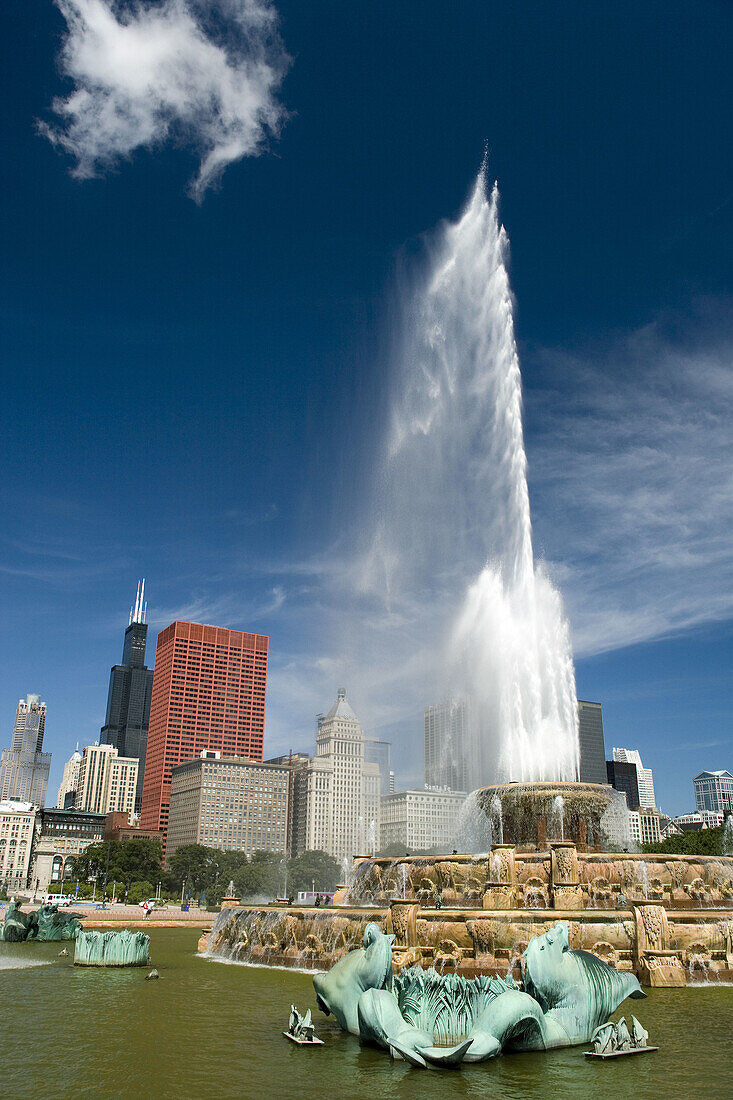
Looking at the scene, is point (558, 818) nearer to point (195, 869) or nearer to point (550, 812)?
point (550, 812)

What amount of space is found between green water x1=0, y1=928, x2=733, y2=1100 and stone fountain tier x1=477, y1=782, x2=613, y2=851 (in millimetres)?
15285

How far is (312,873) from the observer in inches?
6368

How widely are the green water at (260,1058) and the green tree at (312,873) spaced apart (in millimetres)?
142558

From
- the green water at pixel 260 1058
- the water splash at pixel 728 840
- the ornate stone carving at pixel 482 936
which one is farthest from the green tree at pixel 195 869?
the green water at pixel 260 1058

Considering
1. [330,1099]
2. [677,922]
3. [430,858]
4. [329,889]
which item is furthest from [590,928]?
[329,889]

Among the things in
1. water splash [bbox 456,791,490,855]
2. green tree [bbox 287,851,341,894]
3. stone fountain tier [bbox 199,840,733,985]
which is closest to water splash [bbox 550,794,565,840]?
water splash [bbox 456,791,490,855]

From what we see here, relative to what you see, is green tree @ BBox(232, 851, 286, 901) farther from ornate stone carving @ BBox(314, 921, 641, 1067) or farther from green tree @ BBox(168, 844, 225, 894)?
ornate stone carving @ BBox(314, 921, 641, 1067)

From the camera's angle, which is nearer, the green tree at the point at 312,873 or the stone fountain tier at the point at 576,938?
the stone fountain tier at the point at 576,938

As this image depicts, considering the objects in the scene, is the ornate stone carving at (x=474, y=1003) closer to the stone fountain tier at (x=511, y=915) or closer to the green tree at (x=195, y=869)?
the stone fountain tier at (x=511, y=915)

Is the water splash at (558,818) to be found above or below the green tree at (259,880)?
above

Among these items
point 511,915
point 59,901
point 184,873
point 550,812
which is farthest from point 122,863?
point 511,915

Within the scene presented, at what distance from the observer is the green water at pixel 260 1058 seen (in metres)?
13.1

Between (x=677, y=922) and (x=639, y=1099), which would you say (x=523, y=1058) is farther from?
(x=677, y=922)

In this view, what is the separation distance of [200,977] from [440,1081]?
1556 cm
